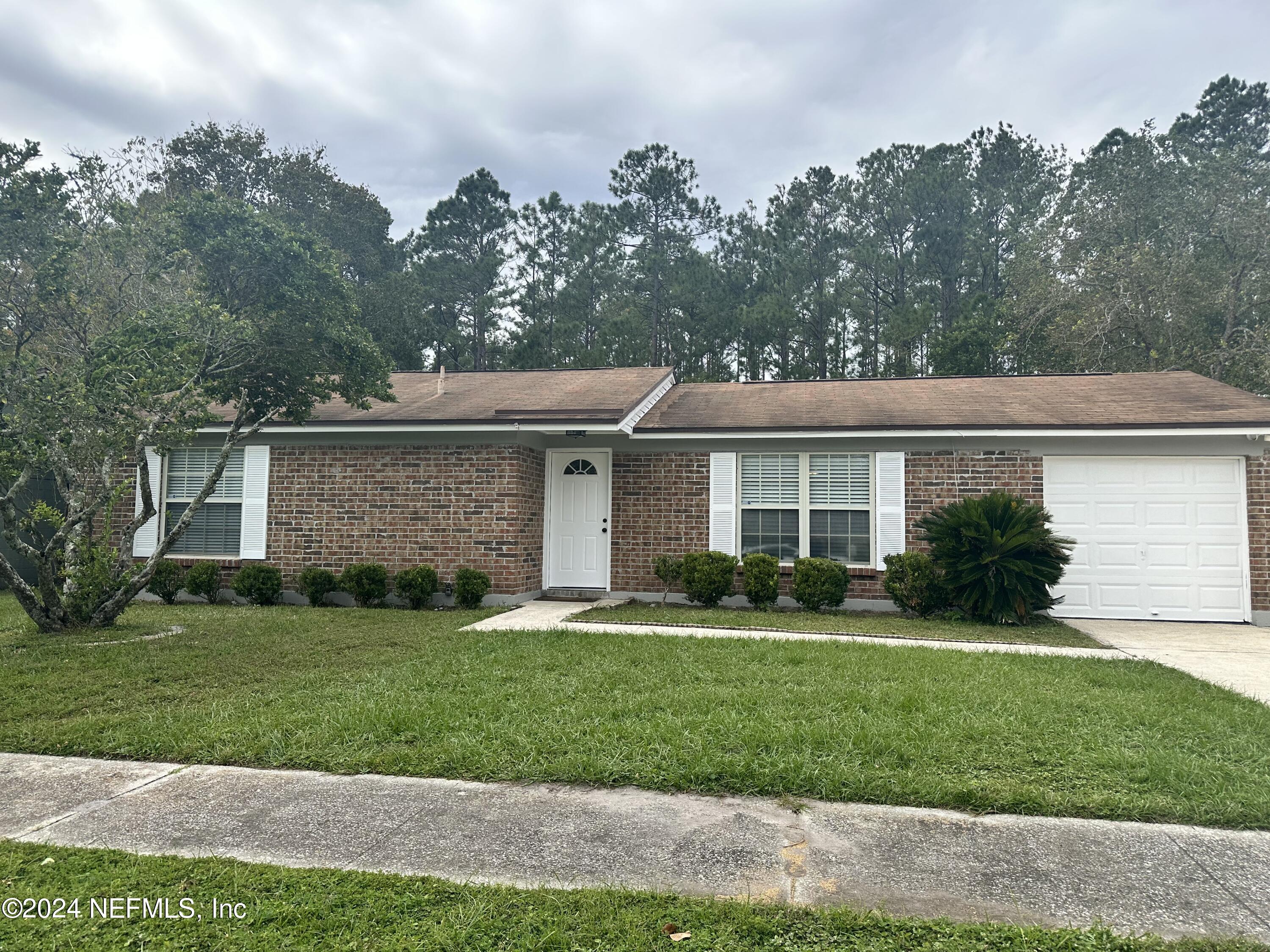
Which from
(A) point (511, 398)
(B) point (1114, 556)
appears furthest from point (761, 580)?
(A) point (511, 398)

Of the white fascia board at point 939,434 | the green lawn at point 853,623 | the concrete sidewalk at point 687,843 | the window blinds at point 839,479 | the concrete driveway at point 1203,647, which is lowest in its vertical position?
the concrete sidewalk at point 687,843

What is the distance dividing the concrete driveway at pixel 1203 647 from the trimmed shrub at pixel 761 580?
3.71 metres

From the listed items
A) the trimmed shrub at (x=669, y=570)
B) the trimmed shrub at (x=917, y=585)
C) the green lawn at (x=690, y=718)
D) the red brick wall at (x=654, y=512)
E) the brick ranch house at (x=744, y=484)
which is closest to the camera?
the green lawn at (x=690, y=718)

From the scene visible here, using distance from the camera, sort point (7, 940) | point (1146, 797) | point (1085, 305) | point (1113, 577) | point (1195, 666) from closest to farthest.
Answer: point (7, 940), point (1146, 797), point (1195, 666), point (1113, 577), point (1085, 305)

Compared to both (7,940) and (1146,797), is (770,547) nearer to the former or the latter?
(1146,797)

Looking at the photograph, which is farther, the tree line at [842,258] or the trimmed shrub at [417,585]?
the tree line at [842,258]

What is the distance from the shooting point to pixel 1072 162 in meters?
26.8

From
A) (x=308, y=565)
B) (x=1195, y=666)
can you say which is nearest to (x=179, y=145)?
(x=308, y=565)

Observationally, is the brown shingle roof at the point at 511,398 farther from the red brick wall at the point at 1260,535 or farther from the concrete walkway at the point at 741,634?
the red brick wall at the point at 1260,535

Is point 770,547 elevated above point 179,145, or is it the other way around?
point 179,145

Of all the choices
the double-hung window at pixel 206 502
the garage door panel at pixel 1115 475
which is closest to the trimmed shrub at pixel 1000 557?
the garage door panel at pixel 1115 475

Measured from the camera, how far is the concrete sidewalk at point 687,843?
2.87 metres

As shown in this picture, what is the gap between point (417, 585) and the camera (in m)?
10.7

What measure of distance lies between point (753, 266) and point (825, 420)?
19.0 metres
